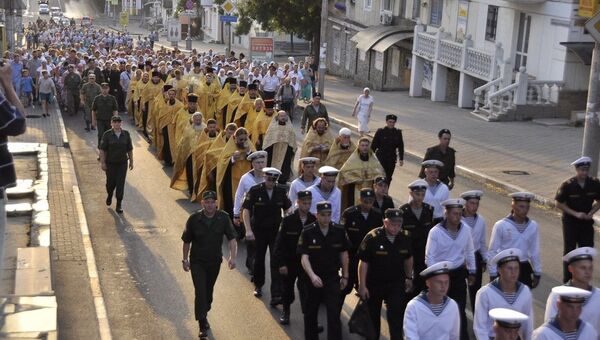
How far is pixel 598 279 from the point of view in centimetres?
1297

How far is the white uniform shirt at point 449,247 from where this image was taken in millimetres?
9672

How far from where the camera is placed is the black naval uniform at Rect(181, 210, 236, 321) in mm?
10375

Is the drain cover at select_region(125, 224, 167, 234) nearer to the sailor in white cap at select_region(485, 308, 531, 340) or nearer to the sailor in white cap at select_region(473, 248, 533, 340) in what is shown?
the sailor in white cap at select_region(473, 248, 533, 340)

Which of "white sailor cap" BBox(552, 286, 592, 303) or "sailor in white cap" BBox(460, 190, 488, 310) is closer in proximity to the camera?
"white sailor cap" BBox(552, 286, 592, 303)

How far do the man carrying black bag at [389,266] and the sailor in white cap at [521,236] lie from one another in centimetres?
98

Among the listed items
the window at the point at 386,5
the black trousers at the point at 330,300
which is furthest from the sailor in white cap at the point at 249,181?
the window at the point at 386,5

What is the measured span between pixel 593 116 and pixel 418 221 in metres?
7.31

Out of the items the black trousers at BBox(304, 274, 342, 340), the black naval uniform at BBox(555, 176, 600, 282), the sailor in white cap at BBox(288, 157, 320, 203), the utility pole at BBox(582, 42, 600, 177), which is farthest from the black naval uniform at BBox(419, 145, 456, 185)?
the black trousers at BBox(304, 274, 342, 340)

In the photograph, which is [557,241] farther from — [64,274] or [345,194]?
[64,274]

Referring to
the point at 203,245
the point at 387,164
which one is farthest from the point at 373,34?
the point at 203,245

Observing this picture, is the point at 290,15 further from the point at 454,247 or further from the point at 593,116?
the point at 454,247

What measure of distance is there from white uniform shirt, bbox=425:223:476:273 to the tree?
124 feet

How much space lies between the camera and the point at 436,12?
37969mm

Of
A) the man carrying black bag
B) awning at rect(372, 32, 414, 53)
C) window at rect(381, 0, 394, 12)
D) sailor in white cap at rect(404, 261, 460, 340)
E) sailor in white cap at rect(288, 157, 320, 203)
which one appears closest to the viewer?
sailor in white cap at rect(404, 261, 460, 340)
